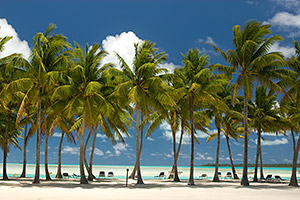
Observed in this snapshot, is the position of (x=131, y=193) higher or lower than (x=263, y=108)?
lower

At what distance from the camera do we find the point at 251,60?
21.7m

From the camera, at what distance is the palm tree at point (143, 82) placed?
→ 20203 millimetres

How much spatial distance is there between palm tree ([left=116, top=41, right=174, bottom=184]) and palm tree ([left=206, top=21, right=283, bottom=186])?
14.5 feet

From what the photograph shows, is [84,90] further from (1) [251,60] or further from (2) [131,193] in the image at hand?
(1) [251,60]

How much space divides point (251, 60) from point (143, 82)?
24.4 ft

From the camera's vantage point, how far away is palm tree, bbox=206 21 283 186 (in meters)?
20.7

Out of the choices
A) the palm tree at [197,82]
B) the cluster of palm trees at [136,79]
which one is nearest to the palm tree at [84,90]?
the cluster of palm trees at [136,79]

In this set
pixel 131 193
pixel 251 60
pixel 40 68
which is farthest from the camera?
pixel 251 60

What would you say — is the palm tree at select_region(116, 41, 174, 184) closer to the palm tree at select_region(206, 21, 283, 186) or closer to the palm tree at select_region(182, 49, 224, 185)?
the palm tree at select_region(182, 49, 224, 185)

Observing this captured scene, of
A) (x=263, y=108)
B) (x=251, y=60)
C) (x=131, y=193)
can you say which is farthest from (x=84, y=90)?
(x=263, y=108)

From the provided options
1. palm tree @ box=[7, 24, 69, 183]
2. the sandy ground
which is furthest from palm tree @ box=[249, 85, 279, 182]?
palm tree @ box=[7, 24, 69, 183]

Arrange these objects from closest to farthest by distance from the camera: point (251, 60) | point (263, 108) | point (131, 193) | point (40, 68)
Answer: point (131, 193)
point (40, 68)
point (251, 60)
point (263, 108)

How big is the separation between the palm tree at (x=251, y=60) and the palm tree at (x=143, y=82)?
443 cm

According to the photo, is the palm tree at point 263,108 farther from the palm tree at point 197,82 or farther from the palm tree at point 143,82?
the palm tree at point 143,82
